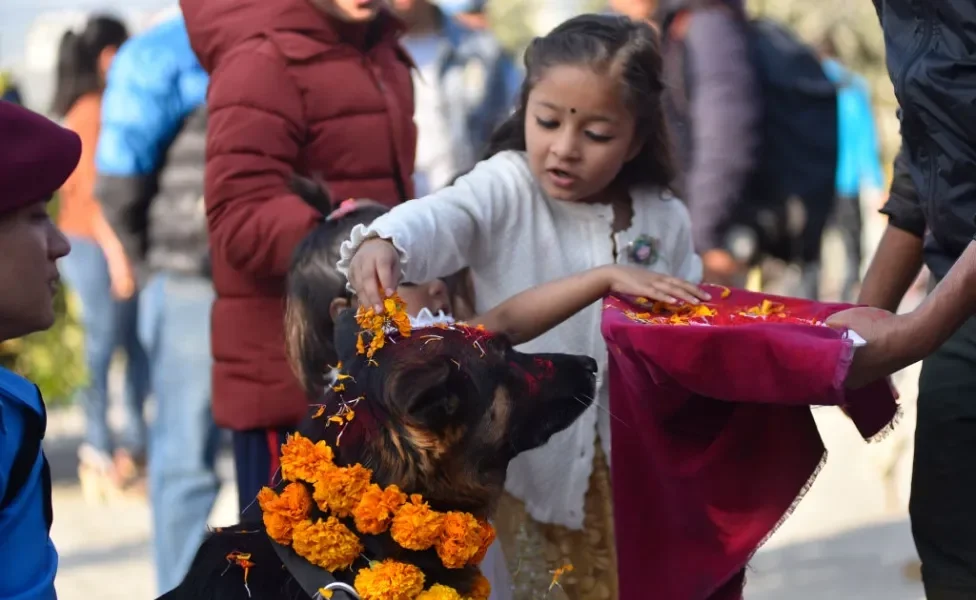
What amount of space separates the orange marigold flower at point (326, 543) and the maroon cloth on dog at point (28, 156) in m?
0.85

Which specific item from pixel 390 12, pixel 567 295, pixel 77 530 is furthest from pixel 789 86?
pixel 77 530

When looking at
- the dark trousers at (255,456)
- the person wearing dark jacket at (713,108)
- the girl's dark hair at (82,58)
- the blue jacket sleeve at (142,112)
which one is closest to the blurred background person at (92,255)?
the girl's dark hair at (82,58)

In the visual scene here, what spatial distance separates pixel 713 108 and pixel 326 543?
424 centimetres

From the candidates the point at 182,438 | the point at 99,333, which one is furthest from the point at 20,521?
the point at 99,333

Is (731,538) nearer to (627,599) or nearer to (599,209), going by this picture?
(627,599)

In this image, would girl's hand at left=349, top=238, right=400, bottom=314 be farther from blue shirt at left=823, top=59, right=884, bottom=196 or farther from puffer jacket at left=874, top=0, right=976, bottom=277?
blue shirt at left=823, top=59, right=884, bottom=196

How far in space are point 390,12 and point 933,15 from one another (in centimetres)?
183

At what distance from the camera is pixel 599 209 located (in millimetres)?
3707

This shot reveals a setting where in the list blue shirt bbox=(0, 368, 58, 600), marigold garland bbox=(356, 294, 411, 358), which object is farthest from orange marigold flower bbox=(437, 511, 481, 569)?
blue shirt bbox=(0, 368, 58, 600)

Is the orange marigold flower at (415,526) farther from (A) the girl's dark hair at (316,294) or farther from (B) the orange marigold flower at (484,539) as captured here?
(A) the girl's dark hair at (316,294)

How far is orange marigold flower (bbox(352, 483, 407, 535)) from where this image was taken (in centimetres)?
285

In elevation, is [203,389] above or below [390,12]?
below

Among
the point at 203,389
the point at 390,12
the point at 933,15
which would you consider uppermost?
the point at 933,15

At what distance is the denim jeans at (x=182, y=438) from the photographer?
17.5ft
